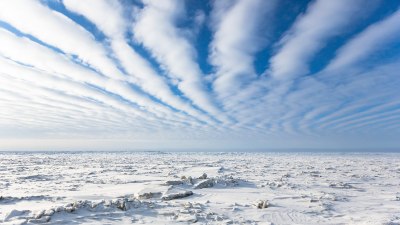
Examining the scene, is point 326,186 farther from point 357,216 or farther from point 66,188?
point 66,188

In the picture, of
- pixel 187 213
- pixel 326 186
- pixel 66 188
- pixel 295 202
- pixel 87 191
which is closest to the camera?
pixel 187 213

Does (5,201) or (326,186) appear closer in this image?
(5,201)

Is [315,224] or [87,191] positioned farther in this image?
[87,191]

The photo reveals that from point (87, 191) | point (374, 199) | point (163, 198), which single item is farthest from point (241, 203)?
point (87, 191)

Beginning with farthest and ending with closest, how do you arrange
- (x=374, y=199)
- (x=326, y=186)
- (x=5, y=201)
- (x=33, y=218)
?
(x=326, y=186)
(x=374, y=199)
(x=5, y=201)
(x=33, y=218)

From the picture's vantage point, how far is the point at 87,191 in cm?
1573

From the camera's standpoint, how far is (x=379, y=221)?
30.9ft

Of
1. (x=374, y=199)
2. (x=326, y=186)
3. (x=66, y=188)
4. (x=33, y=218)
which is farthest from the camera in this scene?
(x=326, y=186)

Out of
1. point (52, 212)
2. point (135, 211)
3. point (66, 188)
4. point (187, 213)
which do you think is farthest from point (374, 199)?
point (66, 188)

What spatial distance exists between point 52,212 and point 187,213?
4.63 metres

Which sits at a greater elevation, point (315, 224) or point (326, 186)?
point (326, 186)

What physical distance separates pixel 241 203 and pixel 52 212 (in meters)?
7.57

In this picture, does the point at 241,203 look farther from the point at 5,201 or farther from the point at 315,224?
the point at 5,201

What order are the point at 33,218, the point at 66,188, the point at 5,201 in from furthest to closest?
1. the point at 66,188
2. the point at 5,201
3. the point at 33,218
